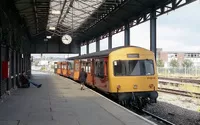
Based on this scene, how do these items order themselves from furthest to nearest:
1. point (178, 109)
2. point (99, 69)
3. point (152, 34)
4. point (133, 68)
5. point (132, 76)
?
point (152, 34) → point (99, 69) → point (178, 109) → point (133, 68) → point (132, 76)

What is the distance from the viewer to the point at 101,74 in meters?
17.1

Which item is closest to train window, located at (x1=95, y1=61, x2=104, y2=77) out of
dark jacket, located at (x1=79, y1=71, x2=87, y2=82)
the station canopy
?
dark jacket, located at (x1=79, y1=71, x2=87, y2=82)

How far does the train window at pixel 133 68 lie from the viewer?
15.3m

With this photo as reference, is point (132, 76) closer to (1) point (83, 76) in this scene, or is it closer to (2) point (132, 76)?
(2) point (132, 76)

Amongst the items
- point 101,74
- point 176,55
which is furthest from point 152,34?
point 176,55

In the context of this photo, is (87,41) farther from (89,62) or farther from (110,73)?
(110,73)

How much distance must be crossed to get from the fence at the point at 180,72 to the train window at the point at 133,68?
2642cm

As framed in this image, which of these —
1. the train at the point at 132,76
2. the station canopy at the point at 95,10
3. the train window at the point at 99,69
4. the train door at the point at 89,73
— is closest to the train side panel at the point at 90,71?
the train door at the point at 89,73

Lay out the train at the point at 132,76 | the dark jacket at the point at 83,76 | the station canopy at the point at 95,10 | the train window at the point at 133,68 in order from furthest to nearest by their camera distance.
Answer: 1. the station canopy at the point at 95,10
2. the dark jacket at the point at 83,76
3. the train window at the point at 133,68
4. the train at the point at 132,76

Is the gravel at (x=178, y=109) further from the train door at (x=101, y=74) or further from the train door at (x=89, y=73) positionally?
the train door at (x=89, y=73)

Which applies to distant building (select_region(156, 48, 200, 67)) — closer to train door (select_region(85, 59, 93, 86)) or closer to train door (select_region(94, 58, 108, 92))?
train door (select_region(85, 59, 93, 86))

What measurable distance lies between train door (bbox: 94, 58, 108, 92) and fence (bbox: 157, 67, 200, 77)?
2457 cm

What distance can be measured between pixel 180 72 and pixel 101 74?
29298 mm

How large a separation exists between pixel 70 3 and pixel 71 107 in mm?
15953
